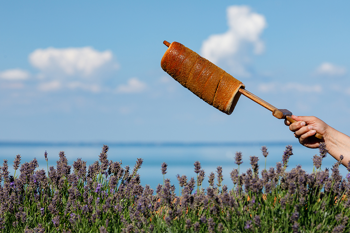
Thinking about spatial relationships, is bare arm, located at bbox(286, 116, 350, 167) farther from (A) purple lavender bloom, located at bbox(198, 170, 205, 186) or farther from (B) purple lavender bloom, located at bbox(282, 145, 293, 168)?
(A) purple lavender bloom, located at bbox(198, 170, 205, 186)

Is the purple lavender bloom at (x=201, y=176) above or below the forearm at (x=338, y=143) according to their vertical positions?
below

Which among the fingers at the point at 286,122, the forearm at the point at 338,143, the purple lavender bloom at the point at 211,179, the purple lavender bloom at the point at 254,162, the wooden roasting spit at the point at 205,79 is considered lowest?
the purple lavender bloom at the point at 211,179

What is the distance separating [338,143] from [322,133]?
28 cm

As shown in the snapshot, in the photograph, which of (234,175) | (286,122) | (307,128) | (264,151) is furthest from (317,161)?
(286,122)

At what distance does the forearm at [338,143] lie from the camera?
4164 mm

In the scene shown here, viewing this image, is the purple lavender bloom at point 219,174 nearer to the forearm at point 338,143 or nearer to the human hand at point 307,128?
the human hand at point 307,128

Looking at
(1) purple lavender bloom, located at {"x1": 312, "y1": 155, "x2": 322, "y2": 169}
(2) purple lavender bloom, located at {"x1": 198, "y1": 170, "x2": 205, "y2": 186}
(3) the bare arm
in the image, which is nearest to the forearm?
(3) the bare arm

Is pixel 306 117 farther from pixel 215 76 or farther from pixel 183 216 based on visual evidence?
pixel 183 216

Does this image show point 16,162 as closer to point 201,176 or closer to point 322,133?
point 201,176

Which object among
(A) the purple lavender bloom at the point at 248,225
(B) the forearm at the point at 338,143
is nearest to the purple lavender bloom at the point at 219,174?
(A) the purple lavender bloom at the point at 248,225

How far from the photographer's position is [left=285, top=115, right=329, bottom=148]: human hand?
3.91 m

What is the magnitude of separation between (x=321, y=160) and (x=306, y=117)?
1034 mm

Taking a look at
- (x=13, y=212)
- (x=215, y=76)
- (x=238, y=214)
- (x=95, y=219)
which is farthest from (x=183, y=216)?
(x=13, y=212)

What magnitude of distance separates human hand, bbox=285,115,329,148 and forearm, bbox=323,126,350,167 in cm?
12
